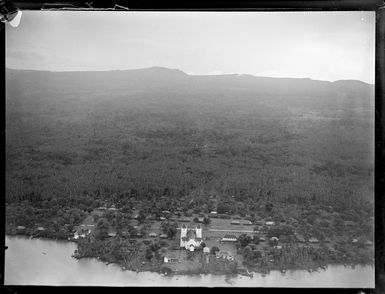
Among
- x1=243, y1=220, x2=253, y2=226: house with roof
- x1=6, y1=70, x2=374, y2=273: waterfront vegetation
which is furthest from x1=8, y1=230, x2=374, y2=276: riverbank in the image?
x1=243, y1=220, x2=253, y2=226: house with roof

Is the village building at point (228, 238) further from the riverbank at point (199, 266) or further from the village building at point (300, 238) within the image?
the village building at point (300, 238)

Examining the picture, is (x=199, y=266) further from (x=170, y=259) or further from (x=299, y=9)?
(x=299, y=9)

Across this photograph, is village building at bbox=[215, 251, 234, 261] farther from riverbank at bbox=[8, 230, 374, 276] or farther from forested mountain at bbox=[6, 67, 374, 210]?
forested mountain at bbox=[6, 67, 374, 210]

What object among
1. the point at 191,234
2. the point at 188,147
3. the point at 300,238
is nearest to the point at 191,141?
the point at 188,147

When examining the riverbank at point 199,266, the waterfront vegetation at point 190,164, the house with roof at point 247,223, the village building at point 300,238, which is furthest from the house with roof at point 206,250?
the village building at point 300,238

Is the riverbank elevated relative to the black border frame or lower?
lower

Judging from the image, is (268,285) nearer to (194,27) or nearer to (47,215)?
(47,215)
